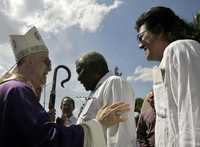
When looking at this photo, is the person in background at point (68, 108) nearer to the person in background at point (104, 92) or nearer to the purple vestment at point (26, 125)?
the person in background at point (104, 92)

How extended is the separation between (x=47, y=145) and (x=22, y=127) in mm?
251

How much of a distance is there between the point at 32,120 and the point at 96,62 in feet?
7.78

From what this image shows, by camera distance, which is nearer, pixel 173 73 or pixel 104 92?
pixel 173 73

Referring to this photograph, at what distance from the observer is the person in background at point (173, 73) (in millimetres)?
2852

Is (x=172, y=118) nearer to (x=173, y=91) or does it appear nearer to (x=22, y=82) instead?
(x=173, y=91)

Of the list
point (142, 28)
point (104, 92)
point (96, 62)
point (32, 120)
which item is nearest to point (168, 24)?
point (142, 28)

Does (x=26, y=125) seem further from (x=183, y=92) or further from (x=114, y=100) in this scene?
(x=114, y=100)

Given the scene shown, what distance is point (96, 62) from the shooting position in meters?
5.59

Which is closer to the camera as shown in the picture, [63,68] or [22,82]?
[22,82]

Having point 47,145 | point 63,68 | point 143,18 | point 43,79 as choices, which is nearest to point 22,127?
point 47,145

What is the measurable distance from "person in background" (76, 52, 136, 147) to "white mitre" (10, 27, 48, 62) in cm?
88

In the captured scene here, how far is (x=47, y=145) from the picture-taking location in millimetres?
3312

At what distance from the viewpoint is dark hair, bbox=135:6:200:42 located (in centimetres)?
356

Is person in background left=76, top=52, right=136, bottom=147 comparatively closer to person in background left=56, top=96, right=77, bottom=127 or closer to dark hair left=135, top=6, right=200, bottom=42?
dark hair left=135, top=6, right=200, bottom=42
